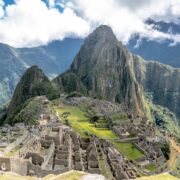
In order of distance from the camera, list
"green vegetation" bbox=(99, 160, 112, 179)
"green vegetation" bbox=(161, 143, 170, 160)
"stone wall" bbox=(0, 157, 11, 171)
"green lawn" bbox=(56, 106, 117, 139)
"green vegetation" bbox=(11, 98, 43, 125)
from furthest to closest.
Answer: "green vegetation" bbox=(11, 98, 43, 125) → "green vegetation" bbox=(161, 143, 170, 160) → "green lawn" bbox=(56, 106, 117, 139) → "green vegetation" bbox=(99, 160, 112, 179) → "stone wall" bbox=(0, 157, 11, 171)

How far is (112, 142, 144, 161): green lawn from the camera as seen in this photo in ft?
264

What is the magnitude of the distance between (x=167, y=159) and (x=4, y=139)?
49.9 m

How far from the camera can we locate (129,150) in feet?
280

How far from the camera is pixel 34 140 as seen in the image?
58281 mm

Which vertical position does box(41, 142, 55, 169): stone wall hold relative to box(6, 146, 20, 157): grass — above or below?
below

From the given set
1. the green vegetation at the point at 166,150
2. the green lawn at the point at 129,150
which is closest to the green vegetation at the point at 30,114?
the green lawn at the point at 129,150

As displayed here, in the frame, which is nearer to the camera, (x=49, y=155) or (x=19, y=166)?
(x=19, y=166)

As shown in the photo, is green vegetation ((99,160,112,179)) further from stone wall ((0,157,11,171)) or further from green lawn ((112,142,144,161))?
green lawn ((112,142,144,161))

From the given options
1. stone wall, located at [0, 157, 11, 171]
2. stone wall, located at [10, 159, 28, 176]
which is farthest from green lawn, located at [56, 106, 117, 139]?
stone wall, located at [0, 157, 11, 171]

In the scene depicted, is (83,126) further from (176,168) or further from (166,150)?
(176,168)

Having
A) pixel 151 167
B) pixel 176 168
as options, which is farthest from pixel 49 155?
pixel 176 168

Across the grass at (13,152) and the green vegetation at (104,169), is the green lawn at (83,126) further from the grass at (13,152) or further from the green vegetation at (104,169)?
the grass at (13,152)

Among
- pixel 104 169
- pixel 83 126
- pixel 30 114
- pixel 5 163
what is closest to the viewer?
pixel 5 163

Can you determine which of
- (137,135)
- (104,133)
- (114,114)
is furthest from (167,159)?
(114,114)
